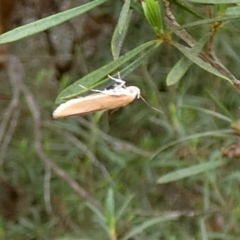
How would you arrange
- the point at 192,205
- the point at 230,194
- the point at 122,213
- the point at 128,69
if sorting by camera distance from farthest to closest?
the point at 192,205, the point at 230,194, the point at 122,213, the point at 128,69

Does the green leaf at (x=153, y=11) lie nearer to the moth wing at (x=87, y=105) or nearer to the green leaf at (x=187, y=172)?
the moth wing at (x=87, y=105)

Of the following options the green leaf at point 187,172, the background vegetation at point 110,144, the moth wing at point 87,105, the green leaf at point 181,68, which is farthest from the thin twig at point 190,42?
the background vegetation at point 110,144

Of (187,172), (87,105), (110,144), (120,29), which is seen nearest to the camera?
(120,29)

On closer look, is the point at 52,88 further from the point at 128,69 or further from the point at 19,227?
the point at 128,69

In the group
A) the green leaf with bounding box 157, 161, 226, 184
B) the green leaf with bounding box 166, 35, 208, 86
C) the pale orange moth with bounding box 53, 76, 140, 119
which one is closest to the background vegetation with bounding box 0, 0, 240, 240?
the green leaf with bounding box 157, 161, 226, 184

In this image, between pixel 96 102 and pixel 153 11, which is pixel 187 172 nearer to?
pixel 96 102

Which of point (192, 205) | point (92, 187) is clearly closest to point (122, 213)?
point (92, 187)

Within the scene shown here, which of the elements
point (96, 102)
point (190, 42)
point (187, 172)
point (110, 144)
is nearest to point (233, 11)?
point (190, 42)
